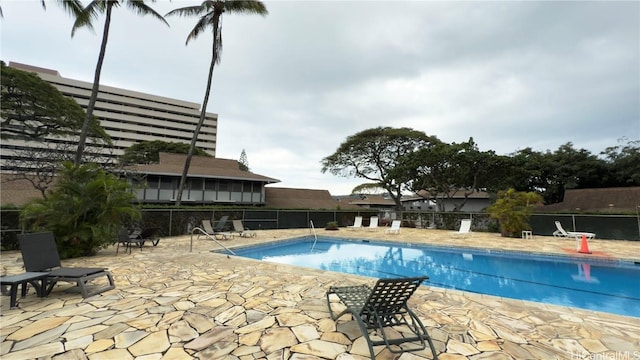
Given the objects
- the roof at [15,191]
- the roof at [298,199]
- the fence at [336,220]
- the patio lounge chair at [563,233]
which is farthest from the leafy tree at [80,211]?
the patio lounge chair at [563,233]

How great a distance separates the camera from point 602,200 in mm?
23406

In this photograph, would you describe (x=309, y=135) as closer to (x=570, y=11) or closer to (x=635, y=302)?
(x=570, y=11)

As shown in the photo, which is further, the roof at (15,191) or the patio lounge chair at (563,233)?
the roof at (15,191)

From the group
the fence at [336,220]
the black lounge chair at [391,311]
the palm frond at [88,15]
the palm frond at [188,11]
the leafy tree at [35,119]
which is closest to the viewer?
the black lounge chair at [391,311]

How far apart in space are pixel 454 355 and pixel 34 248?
20.8 feet

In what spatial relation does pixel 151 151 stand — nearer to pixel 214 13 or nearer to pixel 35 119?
pixel 35 119

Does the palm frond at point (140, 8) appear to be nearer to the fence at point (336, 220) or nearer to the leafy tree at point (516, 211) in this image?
the fence at point (336, 220)

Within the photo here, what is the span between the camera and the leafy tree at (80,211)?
7504 millimetres

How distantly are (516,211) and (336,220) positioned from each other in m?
11.2

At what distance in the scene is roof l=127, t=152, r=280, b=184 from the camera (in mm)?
21141

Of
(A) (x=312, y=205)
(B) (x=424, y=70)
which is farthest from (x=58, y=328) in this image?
(A) (x=312, y=205)

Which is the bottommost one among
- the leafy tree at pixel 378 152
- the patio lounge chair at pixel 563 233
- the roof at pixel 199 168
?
the patio lounge chair at pixel 563 233

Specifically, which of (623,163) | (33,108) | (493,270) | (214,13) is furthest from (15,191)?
(623,163)

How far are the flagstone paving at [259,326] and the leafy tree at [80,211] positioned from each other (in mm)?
3065
